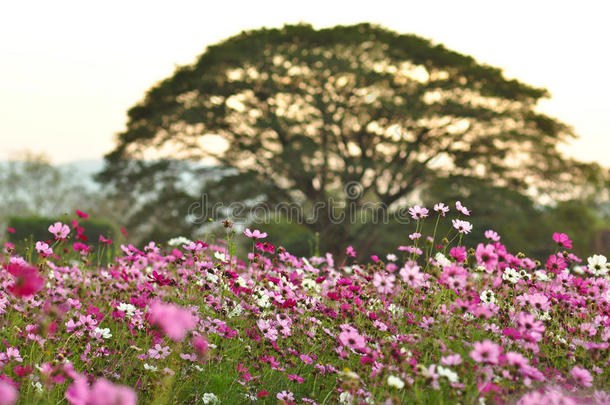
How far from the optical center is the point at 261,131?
1530 centimetres

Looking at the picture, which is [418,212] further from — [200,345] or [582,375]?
[200,345]

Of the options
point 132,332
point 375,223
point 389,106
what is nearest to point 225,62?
point 389,106

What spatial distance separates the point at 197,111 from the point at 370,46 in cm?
550

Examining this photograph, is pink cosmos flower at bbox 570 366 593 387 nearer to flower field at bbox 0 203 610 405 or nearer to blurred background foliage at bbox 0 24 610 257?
flower field at bbox 0 203 610 405

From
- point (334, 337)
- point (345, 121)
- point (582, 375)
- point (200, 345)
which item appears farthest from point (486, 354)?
point (345, 121)

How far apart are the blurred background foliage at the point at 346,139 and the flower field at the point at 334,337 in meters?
9.95

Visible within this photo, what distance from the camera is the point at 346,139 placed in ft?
52.1

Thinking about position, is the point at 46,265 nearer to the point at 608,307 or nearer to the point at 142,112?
the point at 608,307

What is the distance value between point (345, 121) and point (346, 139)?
675mm

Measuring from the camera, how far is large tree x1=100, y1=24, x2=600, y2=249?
14875mm

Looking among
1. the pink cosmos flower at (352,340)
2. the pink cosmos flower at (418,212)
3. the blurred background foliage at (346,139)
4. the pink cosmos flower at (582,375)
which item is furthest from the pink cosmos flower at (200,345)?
the blurred background foliage at (346,139)

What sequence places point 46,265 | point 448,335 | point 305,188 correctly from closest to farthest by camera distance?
point 448,335 < point 46,265 < point 305,188

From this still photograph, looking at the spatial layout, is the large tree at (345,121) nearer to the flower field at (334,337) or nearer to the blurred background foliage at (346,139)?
the blurred background foliage at (346,139)

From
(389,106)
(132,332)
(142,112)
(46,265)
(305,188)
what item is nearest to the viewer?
(132,332)
